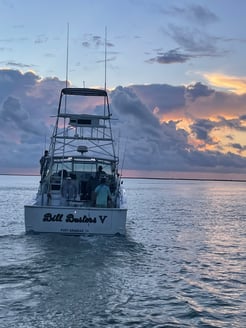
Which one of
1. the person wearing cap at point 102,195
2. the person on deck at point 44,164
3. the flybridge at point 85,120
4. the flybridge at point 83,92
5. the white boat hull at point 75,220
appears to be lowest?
the white boat hull at point 75,220

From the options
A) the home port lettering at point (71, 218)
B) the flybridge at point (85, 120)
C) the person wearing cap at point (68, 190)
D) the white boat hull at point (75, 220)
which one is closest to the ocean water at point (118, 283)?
the white boat hull at point (75, 220)

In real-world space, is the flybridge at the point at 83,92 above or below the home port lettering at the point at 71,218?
above

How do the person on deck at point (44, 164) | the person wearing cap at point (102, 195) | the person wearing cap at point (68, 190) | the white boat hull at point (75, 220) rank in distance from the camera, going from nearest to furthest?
the white boat hull at point (75, 220), the person wearing cap at point (102, 195), the person wearing cap at point (68, 190), the person on deck at point (44, 164)

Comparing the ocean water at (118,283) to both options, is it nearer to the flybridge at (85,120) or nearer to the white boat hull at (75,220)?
the white boat hull at (75,220)

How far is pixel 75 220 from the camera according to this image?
51.3ft

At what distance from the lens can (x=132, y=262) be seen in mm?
12445

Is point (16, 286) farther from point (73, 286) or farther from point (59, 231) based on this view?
point (59, 231)

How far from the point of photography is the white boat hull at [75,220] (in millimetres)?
15562

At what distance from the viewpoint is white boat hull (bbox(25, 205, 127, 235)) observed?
613 inches

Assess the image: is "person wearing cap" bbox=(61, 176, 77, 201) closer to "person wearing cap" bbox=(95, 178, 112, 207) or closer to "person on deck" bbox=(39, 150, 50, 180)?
"person wearing cap" bbox=(95, 178, 112, 207)

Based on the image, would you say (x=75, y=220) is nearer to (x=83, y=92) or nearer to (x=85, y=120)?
(x=85, y=120)

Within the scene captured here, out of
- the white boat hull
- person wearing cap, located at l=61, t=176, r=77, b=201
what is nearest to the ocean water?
the white boat hull

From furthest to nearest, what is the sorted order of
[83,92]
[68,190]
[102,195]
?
1. [83,92]
2. [68,190]
3. [102,195]

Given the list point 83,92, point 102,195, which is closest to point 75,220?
point 102,195
